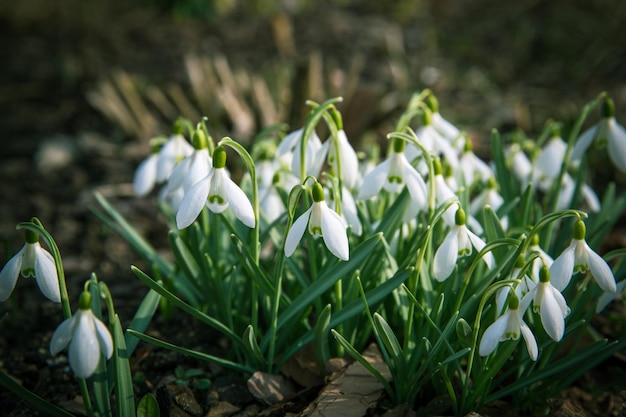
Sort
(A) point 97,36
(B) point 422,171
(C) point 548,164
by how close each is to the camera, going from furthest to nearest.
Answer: (A) point 97,36 < (C) point 548,164 < (B) point 422,171

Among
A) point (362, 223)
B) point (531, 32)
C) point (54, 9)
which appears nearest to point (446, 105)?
point (531, 32)

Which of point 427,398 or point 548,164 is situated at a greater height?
point 548,164

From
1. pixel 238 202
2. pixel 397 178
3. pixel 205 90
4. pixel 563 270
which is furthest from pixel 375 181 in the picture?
pixel 205 90

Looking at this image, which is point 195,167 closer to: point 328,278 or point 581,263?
point 328,278

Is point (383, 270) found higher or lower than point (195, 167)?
lower

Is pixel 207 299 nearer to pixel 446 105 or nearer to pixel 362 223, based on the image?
pixel 362 223

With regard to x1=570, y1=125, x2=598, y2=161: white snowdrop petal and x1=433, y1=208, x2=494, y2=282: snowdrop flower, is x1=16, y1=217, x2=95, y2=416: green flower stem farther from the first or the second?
x1=570, y1=125, x2=598, y2=161: white snowdrop petal

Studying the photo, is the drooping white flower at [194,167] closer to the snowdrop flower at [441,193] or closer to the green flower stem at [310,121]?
the green flower stem at [310,121]
